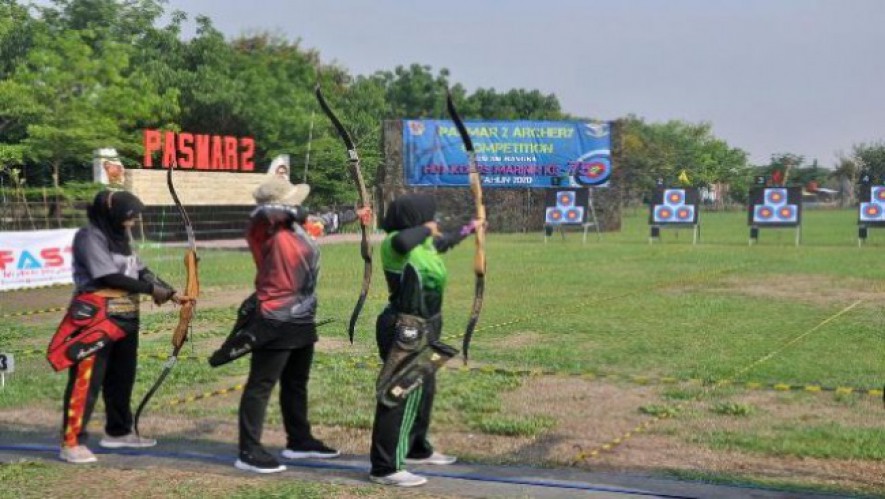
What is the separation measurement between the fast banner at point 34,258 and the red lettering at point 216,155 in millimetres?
18341

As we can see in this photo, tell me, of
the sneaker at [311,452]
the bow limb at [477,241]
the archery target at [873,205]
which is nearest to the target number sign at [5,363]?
the sneaker at [311,452]

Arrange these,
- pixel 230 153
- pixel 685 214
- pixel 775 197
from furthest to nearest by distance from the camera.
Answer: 1. pixel 230 153
2. pixel 685 214
3. pixel 775 197

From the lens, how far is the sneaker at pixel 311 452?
628 cm

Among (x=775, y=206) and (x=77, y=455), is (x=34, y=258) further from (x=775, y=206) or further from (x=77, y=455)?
(x=775, y=206)

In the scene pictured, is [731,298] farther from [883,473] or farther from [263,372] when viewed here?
[263,372]

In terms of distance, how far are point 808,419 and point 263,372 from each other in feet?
12.5

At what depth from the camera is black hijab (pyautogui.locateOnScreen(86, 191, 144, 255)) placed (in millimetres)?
6316

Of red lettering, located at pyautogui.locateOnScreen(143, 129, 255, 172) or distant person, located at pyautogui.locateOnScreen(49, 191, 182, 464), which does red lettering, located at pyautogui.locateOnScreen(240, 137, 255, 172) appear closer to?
red lettering, located at pyautogui.locateOnScreen(143, 129, 255, 172)

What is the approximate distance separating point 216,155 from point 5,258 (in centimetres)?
1974

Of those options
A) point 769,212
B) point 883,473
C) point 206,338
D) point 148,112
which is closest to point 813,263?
point 769,212

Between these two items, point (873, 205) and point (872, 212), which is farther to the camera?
point (873, 205)

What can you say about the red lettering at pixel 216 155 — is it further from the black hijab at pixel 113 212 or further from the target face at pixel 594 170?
the black hijab at pixel 113 212

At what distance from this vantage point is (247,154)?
39.9 m

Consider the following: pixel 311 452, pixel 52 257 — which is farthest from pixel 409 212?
pixel 52 257
